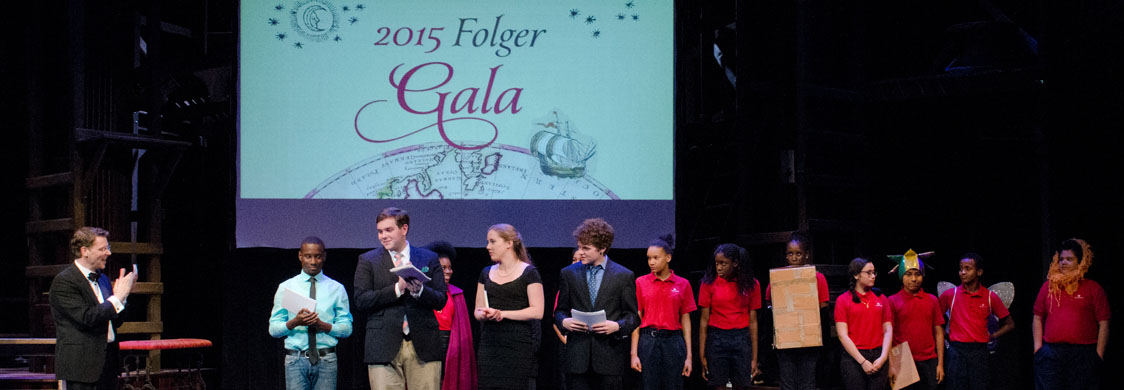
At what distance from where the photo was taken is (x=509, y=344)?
5148mm

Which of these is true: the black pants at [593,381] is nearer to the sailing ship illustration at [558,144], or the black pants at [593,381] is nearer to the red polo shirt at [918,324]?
the red polo shirt at [918,324]

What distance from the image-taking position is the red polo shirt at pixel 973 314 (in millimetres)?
6738

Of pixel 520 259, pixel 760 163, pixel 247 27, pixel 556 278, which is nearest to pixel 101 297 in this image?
pixel 520 259

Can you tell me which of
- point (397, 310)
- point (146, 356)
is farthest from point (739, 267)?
point (146, 356)

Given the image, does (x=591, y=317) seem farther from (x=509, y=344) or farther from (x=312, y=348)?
(x=312, y=348)

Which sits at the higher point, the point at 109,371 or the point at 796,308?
the point at 796,308

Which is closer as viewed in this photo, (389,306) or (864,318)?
(389,306)

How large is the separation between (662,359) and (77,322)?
317cm

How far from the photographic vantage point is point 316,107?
791 centimetres

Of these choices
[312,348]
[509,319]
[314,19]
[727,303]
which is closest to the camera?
[509,319]

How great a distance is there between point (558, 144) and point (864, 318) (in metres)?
2.72

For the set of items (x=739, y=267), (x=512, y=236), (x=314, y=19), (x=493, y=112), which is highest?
(x=314, y=19)

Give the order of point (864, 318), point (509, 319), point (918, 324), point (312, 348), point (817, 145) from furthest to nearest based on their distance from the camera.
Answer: point (817, 145), point (918, 324), point (864, 318), point (312, 348), point (509, 319)

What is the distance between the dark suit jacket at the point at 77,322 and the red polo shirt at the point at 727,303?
3.45 metres
